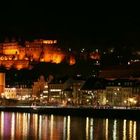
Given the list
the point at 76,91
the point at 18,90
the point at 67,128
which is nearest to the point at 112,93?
the point at 76,91

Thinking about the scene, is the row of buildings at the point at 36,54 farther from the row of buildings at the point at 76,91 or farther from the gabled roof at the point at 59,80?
the gabled roof at the point at 59,80

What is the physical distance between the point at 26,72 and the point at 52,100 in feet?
31.5

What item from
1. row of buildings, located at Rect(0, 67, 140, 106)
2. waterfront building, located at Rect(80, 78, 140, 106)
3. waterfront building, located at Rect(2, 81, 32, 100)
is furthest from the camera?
waterfront building, located at Rect(2, 81, 32, 100)

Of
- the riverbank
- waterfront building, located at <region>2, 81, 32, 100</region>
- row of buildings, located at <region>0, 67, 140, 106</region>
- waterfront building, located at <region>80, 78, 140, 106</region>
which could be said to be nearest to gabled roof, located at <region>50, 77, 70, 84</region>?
row of buildings, located at <region>0, 67, 140, 106</region>

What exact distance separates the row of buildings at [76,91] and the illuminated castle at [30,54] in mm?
6602

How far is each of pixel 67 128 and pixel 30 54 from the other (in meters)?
28.7

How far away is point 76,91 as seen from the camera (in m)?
40.0

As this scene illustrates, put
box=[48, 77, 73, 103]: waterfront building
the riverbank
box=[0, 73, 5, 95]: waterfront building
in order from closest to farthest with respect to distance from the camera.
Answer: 1. the riverbank
2. box=[48, 77, 73, 103]: waterfront building
3. box=[0, 73, 5, 95]: waterfront building

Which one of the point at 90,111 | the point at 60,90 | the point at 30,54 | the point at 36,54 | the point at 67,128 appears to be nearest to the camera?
the point at 67,128

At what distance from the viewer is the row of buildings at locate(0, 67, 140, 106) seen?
3769cm

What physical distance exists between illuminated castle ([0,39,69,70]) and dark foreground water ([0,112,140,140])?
2102 cm

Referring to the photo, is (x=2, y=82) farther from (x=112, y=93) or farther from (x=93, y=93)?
(x=112, y=93)

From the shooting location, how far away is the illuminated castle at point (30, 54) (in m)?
53.1

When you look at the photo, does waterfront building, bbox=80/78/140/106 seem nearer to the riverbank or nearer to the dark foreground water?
the riverbank
